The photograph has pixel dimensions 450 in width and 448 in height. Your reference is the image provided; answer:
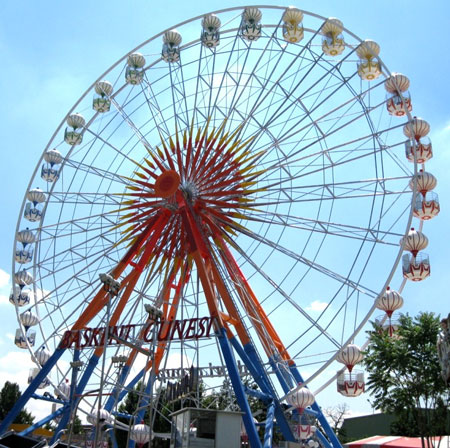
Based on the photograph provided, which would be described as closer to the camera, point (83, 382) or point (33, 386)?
point (83, 382)

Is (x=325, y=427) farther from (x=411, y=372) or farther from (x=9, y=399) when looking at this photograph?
(x=9, y=399)

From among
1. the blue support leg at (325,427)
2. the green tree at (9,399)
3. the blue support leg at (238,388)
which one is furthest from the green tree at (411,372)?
the green tree at (9,399)

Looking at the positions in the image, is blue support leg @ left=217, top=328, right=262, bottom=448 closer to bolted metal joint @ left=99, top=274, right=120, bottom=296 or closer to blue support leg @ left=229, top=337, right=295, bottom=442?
blue support leg @ left=229, top=337, right=295, bottom=442

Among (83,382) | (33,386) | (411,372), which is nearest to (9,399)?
(33,386)

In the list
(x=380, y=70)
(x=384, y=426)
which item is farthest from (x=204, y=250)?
(x=384, y=426)

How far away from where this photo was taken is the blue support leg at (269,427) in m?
18.4

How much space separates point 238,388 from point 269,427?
5.57ft

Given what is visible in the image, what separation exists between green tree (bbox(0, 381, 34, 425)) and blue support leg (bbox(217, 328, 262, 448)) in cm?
4325

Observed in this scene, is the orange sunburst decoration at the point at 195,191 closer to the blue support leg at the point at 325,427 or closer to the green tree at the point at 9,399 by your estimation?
the blue support leg at the point at 325,427

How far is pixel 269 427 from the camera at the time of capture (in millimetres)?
18953

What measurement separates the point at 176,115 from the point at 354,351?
1233cm

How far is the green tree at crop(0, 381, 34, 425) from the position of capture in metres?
55.9

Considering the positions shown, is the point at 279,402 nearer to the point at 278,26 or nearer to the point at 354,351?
the point at 354,351

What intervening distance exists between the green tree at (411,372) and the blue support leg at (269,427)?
7.02 m
